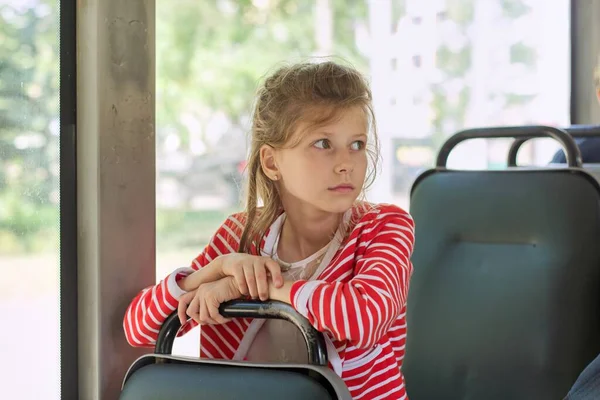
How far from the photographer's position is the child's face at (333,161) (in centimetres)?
119

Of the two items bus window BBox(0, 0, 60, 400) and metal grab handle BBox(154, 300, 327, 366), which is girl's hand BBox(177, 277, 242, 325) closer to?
metal grab handle BBox(154, 300, 327, 366)

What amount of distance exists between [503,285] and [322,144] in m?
A: 0.55

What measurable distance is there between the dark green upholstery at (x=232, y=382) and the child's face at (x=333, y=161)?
0.35 meters

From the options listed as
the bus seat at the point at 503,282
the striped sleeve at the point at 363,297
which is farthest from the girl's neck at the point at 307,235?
the bus seat at the point at 503,282

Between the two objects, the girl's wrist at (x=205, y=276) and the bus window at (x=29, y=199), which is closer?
the girl's wrist at (x=205, y=276)

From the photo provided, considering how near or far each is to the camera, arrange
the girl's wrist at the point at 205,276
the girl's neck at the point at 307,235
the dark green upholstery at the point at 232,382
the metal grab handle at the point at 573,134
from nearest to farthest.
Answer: the dark green upholstery at the point at 232,382, the girl's wrist at the point at 205,276, the girl's neck at the point at 307,235, the metal grab handle at the point at 573,134

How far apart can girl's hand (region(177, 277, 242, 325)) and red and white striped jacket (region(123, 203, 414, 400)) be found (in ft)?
0.22

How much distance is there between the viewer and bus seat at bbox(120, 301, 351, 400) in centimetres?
91

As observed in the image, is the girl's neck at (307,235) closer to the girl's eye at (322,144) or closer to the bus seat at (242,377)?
the girl's eye at (322,144)

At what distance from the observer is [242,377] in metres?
0.93

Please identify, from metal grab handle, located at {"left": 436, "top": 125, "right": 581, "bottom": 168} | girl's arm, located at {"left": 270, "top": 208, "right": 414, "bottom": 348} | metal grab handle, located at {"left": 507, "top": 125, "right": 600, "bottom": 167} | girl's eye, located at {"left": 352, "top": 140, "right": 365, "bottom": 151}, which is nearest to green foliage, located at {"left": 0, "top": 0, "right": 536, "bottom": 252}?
metal grab handle, located at {"left": 507, "top": 125, "right": 600, "bottom": 167}

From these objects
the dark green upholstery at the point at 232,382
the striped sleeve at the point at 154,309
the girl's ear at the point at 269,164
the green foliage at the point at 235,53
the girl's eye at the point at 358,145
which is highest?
the green foliage at the point at 235,53

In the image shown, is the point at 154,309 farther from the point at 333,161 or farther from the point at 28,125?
the point at 28,125

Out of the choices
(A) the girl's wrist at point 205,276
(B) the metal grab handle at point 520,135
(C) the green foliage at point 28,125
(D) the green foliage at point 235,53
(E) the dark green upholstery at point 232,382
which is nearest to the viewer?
(E) the dark green upholstery at point 232,382
